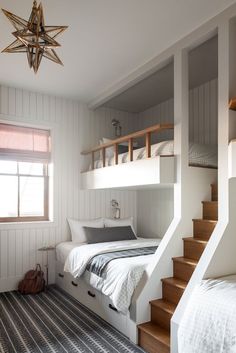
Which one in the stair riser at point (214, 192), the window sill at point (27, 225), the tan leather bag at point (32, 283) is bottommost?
the tan leather bag at point (32, 283)

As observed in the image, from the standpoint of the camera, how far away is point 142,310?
259cm

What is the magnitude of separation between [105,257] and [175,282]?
81 cm

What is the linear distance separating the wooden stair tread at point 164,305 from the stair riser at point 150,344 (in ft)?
0.84

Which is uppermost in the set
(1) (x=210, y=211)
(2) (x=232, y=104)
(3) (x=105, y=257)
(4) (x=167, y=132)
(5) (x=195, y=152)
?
(4) (x=167, y=132)

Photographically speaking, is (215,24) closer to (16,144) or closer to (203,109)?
(203,109)

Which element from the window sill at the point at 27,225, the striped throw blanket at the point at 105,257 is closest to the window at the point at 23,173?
the window sill at the point at 27,225

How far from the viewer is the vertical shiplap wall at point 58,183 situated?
4047mm

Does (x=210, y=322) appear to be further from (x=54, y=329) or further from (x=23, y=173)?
(x=23, y=173)

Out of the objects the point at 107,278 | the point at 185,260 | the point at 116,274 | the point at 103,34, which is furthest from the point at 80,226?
the point at 103,34

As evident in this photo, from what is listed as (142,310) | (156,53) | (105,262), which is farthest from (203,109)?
(142,310)

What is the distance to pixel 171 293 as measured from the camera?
2648 mm

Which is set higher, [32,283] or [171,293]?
[171,293]

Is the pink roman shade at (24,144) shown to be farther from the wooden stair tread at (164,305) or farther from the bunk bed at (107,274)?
the wooden stair tread at (164,305)

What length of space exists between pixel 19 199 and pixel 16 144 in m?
0.83
